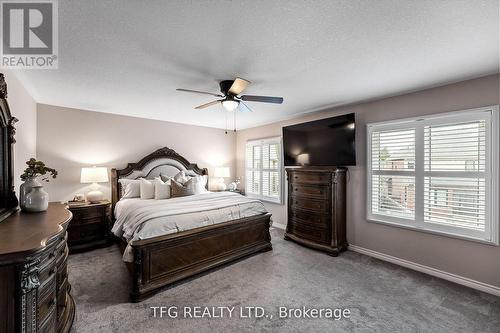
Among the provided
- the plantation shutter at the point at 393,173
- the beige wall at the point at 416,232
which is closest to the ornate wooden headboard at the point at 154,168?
the beige wall at the point at 416,232

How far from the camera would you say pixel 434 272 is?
285cm

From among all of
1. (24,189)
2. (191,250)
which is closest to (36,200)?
(24,189)

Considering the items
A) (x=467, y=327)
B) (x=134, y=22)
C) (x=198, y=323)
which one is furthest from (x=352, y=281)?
(x=134, y=22)

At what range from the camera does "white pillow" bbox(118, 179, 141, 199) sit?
4094 mm

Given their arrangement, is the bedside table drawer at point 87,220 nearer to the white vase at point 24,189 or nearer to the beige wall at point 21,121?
the beige wall at point 21,121

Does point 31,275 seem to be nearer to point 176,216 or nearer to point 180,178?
point 176,216

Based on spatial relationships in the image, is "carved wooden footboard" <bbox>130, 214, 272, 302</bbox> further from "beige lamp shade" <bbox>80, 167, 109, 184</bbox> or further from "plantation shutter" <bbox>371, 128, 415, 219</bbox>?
"beige lamp shade" <bbox>80, 167, 109, 184</bbox>

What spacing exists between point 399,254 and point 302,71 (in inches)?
118

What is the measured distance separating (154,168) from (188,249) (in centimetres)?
255

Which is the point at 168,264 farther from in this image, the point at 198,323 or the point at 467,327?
the point at 467,327

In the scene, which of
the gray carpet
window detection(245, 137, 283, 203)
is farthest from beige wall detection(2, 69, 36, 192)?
window detection(245, 137, 283, 203)

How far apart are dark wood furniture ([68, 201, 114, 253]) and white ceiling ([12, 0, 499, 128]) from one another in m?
1.85

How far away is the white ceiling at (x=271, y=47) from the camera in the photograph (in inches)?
Result: 58.5

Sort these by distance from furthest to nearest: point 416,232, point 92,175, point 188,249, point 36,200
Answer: point 92,175
point 416,232
point 188,249
point 36,200
